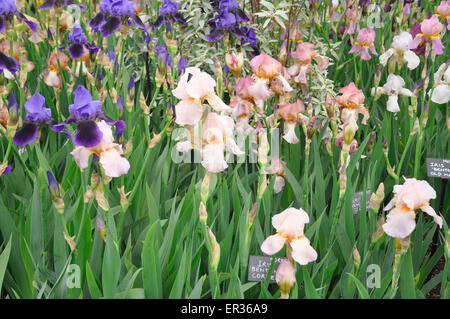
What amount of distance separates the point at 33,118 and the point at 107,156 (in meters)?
0.44

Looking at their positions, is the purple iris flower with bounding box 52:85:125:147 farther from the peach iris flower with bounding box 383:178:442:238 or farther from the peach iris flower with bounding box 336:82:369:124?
the peach iris flower with bounding box 336:82:369:124

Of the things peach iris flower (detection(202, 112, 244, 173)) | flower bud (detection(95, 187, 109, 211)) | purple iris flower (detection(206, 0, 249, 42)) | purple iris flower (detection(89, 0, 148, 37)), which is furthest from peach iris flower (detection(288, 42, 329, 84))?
flower bud (detection(95, 187, 109, 211))

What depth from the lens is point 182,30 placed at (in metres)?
2.73

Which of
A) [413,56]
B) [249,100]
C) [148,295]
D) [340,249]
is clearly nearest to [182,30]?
[249,100]

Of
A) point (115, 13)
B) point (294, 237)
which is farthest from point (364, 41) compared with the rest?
point (294, 237)

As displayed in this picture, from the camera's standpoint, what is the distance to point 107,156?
4.38 feet

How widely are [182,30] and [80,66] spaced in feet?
1.90

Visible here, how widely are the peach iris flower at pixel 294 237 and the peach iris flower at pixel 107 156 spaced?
42 centimetres

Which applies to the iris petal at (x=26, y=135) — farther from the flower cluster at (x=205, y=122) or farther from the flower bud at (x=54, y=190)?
the flower cluster at (x=205, y=122)

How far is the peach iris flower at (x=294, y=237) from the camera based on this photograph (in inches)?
48.1

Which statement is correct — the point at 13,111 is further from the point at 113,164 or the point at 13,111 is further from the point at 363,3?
the point at 363,3

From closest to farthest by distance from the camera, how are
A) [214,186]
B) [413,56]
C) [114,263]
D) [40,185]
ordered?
[114,263]
[40,185]
[214,186]
[413,56]

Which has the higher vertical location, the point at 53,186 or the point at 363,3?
Answer: the point at 363,3
